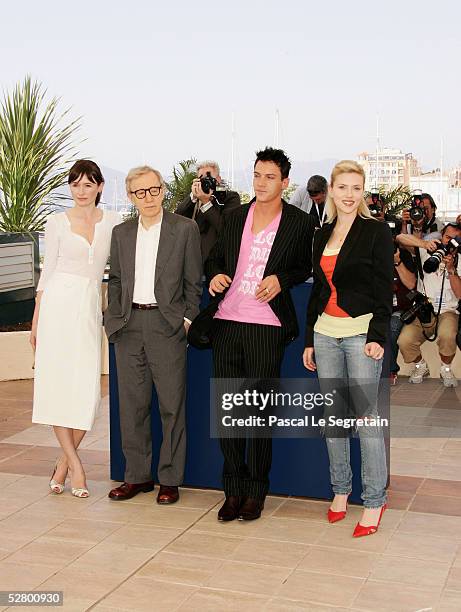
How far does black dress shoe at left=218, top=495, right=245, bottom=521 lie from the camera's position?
4.24 metres

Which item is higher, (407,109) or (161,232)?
(407,109)

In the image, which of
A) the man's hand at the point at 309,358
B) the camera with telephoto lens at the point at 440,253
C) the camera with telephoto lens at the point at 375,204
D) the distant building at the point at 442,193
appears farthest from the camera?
the distant building at the point at 442,193

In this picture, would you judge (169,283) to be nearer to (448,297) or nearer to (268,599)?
(268,599)

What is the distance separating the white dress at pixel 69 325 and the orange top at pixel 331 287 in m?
1.06

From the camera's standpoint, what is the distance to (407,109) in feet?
143

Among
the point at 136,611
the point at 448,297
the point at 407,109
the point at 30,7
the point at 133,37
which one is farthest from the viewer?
the point at 30,7


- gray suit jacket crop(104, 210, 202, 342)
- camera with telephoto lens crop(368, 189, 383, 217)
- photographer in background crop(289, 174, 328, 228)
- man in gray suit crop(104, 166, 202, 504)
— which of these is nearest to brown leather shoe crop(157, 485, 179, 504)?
man in gray suit crop(104, 166, 202, 504)

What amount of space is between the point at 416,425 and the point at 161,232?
253 cm

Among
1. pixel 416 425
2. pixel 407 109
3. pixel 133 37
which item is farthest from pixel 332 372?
pixel 133 37

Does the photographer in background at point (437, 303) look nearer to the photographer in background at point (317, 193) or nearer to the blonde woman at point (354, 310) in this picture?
the photographer in background at point (317, 193)

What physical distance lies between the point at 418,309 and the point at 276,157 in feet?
10.3

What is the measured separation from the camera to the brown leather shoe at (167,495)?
177 inches

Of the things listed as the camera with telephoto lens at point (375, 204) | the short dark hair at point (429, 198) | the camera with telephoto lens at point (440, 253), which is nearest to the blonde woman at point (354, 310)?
the camera with telephoto lens at point (440, 253)

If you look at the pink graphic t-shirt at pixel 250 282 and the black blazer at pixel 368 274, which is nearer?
the black blazer at pixel 368 274
